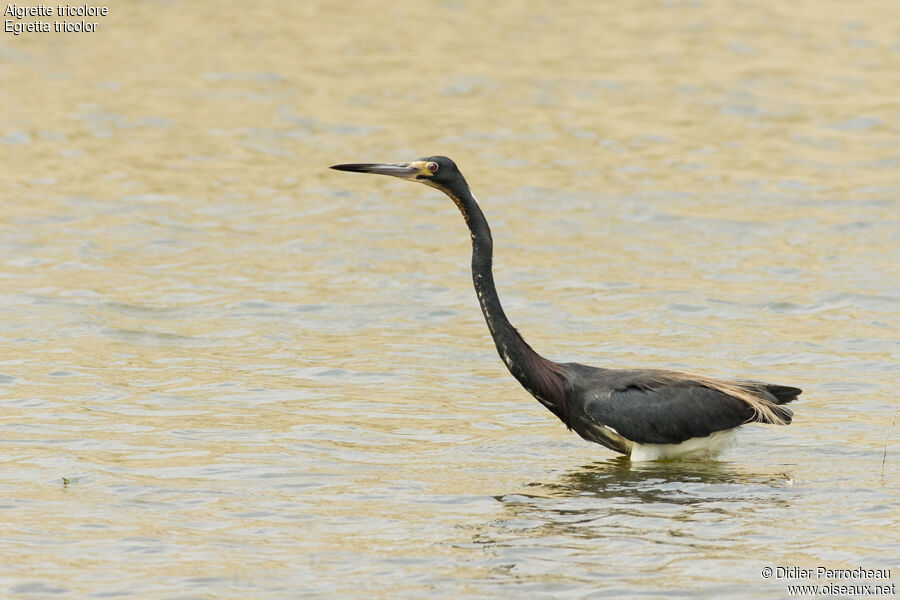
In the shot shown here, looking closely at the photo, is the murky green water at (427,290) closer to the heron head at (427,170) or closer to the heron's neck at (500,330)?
the heron's neck at (500,330)

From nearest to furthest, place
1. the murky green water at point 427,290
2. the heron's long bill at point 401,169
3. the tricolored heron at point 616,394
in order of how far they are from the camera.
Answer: the murky green water at point 427,290 → the heron's long bill at point 401,169 → the tricolored heron at point 616,394

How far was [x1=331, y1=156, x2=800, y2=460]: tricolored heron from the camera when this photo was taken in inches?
435

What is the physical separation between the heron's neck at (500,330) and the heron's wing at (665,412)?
332 mm

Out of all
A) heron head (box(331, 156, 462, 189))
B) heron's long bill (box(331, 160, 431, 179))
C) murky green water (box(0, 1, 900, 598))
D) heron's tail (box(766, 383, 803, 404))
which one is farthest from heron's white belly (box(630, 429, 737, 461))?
heron's long bill (box(331, 160, 431, 179))

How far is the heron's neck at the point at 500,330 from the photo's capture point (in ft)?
36.4

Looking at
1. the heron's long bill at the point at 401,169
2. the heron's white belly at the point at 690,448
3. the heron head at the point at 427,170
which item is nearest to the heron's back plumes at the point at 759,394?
the heron's white belly at the point at 690,448

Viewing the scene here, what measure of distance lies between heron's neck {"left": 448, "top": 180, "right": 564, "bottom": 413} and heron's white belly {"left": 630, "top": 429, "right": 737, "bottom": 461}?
70 cm

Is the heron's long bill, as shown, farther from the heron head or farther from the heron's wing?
the heron's wing

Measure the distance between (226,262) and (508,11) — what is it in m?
12.9

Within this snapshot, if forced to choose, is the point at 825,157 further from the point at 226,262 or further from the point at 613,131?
the point at 226,262

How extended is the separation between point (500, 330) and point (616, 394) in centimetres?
95

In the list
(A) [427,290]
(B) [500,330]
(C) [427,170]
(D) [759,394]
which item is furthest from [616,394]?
(A) [427,290]

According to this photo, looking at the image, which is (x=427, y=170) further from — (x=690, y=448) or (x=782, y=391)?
(x=782, y=391)

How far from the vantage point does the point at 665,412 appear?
11133mm
